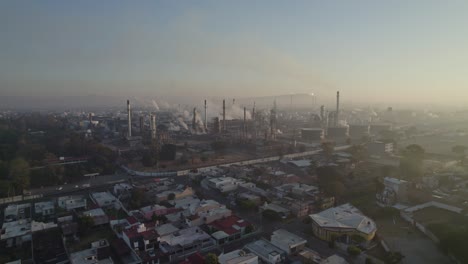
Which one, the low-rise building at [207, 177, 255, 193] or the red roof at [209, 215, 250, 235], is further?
the low-rise building at [207, 177, 255, 193]

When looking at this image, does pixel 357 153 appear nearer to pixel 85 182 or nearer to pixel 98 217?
pixel 98 217

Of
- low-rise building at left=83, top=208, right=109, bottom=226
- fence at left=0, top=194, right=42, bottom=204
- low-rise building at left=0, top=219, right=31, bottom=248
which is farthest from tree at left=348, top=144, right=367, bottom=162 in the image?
fence at left=0, top=194, right=42, bottom=204

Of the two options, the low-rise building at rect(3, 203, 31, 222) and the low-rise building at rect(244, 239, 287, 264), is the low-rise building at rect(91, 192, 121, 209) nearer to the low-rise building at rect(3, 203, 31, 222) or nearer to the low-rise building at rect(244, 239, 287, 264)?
the low-rise building at rect(3, 203, 31, 222)

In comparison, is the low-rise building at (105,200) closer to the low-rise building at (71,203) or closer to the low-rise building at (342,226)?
the low-rise building at (71,203)

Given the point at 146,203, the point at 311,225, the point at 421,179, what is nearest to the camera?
the point at 311,225

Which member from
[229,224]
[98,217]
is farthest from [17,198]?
[229,224]

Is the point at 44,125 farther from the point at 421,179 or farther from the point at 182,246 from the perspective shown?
the point at 421,179

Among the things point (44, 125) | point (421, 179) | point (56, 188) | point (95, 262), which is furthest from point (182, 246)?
point (44, 125)
